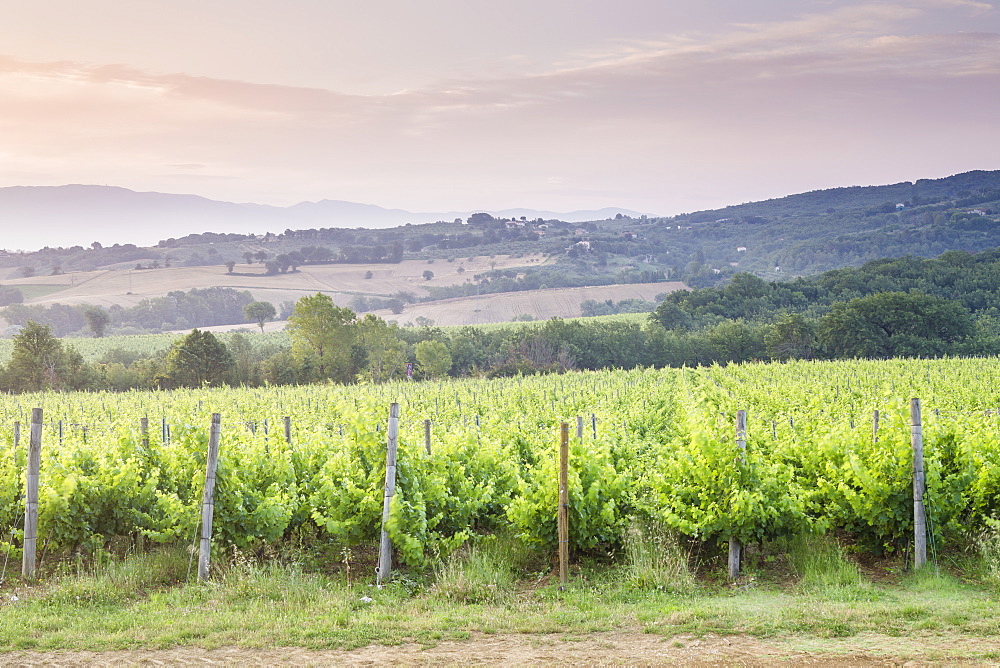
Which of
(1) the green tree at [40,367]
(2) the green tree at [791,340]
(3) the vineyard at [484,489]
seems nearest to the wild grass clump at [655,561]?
(3) the vineyard at [484,489]

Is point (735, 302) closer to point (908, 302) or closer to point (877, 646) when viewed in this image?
point (908, 302)

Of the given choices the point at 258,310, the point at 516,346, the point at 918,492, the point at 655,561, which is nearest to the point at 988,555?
the point at 918,492

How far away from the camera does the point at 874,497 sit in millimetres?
9547

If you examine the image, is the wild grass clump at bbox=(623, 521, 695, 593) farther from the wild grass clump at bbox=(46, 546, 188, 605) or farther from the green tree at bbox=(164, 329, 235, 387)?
the green tree at bbox=(164, 329, 235, 387)

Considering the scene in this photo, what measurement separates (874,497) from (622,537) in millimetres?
2830

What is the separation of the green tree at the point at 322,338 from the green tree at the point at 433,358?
18.3ft

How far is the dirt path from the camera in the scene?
6664 mm

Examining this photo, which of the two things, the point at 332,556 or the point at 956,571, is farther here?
the point at 332,556

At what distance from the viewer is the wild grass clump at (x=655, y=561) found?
8.75 m

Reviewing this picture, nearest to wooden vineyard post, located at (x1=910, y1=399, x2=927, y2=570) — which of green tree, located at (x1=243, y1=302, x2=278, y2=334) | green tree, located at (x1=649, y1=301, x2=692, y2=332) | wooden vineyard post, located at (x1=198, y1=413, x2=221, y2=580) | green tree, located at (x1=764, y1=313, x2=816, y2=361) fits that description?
wooden vineyard post, located at (x1=198, y1=413, x2=221, y2=580)

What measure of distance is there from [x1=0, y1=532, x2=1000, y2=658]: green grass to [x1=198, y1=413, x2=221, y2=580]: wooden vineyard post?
239 mm

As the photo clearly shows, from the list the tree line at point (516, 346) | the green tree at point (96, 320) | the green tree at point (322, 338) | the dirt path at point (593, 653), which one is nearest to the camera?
the dirt path at point (593, 653)

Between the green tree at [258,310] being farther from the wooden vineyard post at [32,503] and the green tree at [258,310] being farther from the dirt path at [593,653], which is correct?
the dirt path at [593,653]

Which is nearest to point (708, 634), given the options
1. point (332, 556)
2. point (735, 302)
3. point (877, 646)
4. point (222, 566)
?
point (877, 646)
